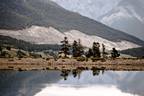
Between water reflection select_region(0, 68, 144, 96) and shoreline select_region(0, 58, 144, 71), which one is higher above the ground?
shoreline select_region(0, 58, 144, 71)

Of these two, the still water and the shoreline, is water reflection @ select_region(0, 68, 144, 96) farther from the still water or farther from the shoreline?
the shoreline

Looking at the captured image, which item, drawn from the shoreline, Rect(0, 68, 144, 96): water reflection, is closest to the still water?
Rect(0, 68, 144, 96): water reflection

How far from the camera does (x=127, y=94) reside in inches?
1752

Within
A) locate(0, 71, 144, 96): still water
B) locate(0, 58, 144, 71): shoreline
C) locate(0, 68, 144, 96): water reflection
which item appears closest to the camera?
locate(0, 71, 144, 96): still water

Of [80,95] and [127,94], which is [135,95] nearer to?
[127,94]

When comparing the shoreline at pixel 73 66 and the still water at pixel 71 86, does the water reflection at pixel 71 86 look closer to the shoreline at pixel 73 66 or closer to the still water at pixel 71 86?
the still water at pixel 71 86

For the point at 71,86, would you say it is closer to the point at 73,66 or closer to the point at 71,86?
the point at 71,86

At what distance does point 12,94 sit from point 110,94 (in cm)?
1313

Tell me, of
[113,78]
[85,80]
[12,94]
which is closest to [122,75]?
[113,78]

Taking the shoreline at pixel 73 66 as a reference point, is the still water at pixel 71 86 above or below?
below

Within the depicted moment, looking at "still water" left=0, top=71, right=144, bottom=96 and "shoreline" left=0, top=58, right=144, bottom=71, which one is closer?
"still water" left=0, top=71, right=144, bottom=96

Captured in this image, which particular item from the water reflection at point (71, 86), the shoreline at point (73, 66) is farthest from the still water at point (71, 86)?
the shoreline at point (73, 66)

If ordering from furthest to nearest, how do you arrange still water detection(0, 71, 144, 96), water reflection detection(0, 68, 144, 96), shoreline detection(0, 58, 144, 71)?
shoreline detection(0, 58, 144, 71), water reflection detection(0, 68, 144, 96), still water detection(0, 71, 144, 96)

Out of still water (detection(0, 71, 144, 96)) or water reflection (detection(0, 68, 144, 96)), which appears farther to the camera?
water reflection (detection(0, 68, 144, 96))
